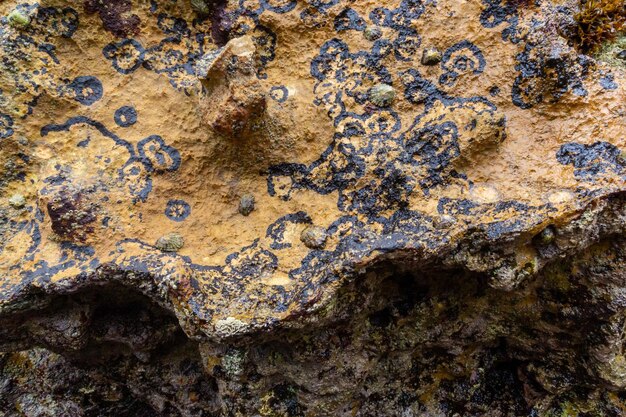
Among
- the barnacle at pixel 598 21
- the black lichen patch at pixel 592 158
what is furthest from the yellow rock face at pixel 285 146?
the barnacle at pixel 598 21

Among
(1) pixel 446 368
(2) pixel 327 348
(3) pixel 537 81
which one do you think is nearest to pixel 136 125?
(2) pixel 327 348

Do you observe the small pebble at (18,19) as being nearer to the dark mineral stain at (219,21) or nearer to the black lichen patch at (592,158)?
the dark mineral stain at (219,21)

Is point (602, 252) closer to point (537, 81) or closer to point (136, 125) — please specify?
point (537, 81)

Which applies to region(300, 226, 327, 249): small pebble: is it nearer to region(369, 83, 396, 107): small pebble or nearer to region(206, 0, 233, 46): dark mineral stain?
region(369, 83, 396, 107): small pebble

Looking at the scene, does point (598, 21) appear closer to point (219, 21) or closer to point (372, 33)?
point (372, 33)

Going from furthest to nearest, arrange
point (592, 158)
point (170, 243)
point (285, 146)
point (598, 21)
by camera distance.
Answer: point (598, 21)
point (285, 146)
point (170, 243)
point (592, 158)

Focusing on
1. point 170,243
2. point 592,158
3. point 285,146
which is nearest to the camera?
point 592,158

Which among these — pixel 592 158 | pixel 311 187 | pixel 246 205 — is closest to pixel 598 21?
pixel 592 158

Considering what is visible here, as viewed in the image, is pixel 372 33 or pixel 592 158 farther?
pixel 372 33
